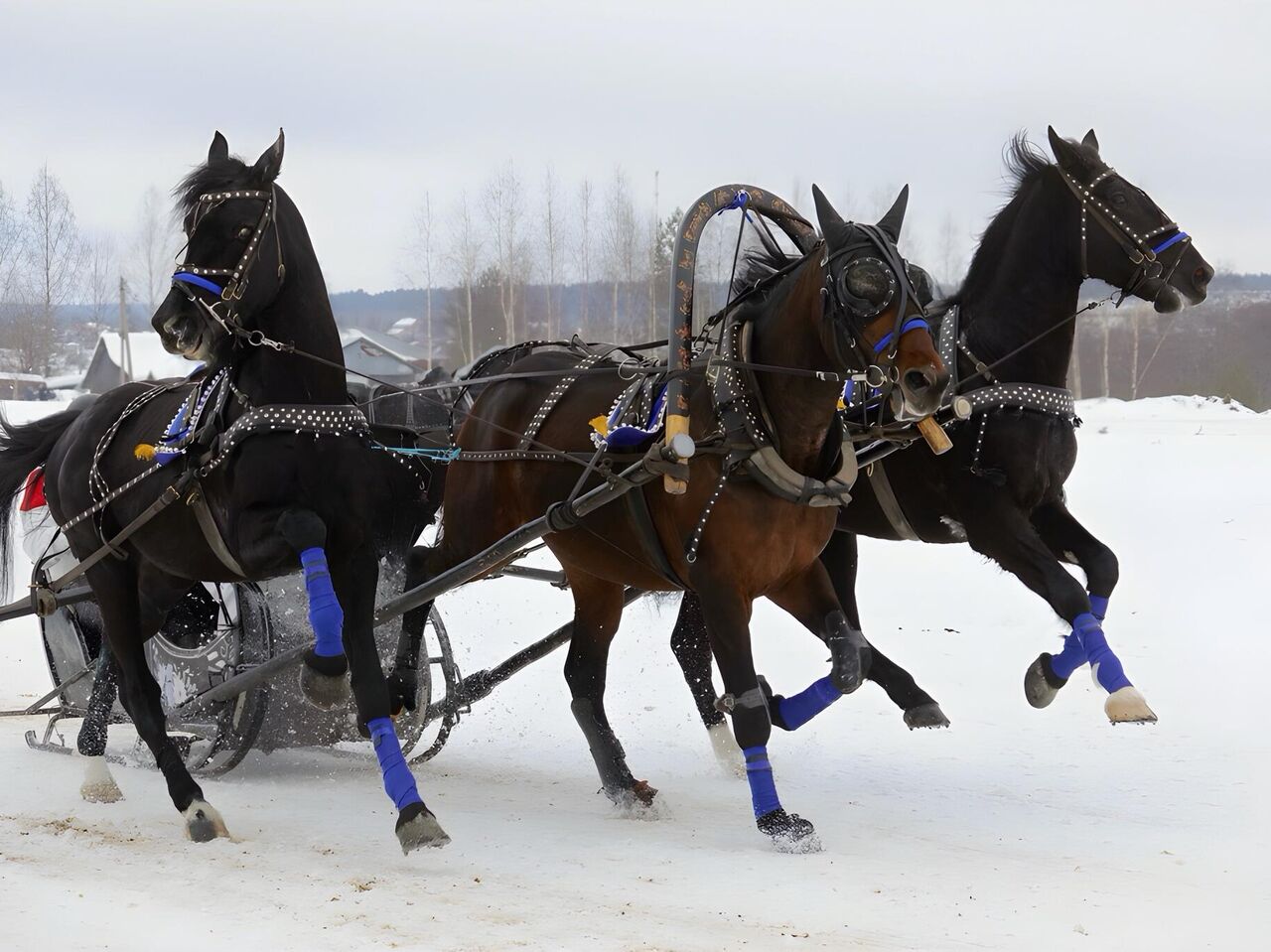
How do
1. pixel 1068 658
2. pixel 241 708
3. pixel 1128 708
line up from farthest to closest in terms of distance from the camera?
pixel 241 708 < pixel 1068 658 < pixel 1128 708

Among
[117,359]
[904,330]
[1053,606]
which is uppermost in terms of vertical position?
[904,330]

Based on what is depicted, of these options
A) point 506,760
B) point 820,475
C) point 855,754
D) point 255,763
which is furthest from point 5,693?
point 820,475

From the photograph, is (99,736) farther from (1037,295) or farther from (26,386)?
(26,386)

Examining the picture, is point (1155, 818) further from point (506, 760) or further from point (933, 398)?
point (506, 760)

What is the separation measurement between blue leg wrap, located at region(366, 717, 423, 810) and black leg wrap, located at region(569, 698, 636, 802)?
3.87ft

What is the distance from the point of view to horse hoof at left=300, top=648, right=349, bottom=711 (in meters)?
5.36

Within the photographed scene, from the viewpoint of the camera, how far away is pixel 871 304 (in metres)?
4.83

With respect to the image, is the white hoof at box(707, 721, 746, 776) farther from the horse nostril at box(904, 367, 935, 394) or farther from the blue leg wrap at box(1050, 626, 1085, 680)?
the horse nostril at box(904, 367, 935, 394)

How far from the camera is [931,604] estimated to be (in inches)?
428

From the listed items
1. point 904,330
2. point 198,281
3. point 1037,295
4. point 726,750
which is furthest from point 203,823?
point 1037,295

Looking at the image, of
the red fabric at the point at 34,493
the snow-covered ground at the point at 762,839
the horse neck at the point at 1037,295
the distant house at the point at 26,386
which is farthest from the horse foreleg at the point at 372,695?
the distant house at the point at 26,386

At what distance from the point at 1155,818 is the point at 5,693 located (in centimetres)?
794

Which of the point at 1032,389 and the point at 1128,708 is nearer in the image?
the point at 1128,708

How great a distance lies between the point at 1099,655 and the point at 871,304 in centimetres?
194
